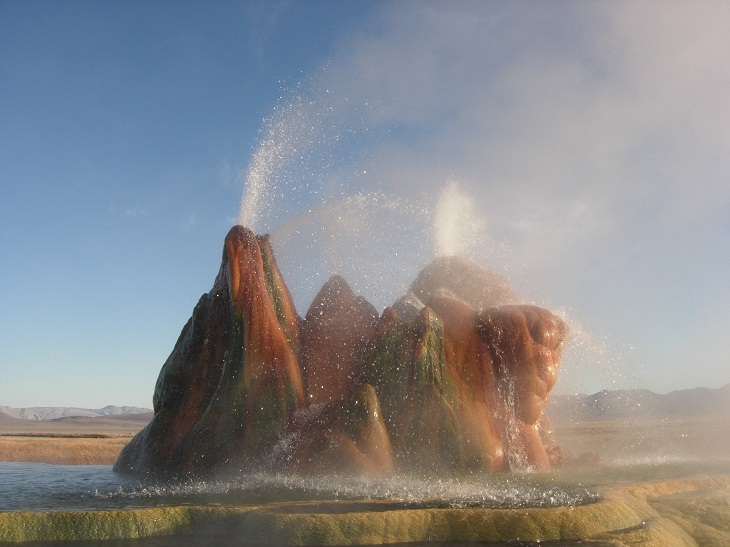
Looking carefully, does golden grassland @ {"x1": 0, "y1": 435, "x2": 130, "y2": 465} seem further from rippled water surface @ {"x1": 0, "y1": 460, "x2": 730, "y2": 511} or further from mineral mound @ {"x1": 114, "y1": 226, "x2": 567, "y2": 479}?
rippled water surface @ {"x1": 0, "y1": 460, "x2": 730, "y2": 511}

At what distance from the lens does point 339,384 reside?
1764 cm

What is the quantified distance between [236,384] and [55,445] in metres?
29.5

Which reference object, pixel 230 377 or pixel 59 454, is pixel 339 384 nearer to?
pixel 230 377

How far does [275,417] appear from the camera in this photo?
16359 mm

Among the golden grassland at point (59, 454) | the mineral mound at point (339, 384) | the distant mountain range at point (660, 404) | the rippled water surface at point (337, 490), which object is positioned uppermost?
the mineral mound at point (339, 384)

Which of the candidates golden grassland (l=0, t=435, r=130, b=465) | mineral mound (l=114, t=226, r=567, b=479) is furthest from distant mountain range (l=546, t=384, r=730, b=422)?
mineral mound (l=114, t=226, r=567, b=479)

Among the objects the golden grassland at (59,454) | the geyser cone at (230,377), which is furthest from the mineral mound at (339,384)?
the golden grassland at (59,454)

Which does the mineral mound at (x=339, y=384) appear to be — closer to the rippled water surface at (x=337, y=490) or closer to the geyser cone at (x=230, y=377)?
the geyser cone at (x=230, y=377)

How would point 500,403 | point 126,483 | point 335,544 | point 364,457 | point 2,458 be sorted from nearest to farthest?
point 335,544
point 364,457
point 126,483
point 500,403
point 2,458

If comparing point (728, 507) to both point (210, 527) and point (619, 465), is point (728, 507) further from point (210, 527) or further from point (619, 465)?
point (210, 527)

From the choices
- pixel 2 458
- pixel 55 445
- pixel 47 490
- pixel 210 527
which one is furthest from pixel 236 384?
Answer: pixel 55 445

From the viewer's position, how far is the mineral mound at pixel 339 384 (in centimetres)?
1592

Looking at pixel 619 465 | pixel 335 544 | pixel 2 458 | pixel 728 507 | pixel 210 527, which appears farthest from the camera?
pixel 2 458

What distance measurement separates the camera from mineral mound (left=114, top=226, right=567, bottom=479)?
15.9 m
